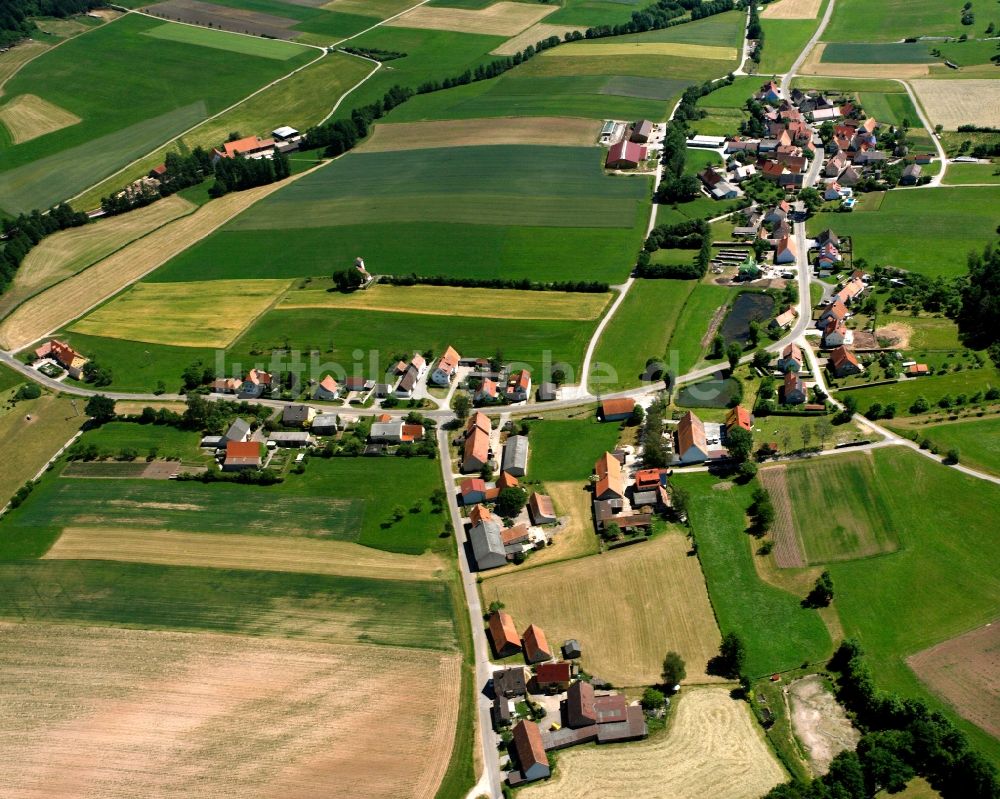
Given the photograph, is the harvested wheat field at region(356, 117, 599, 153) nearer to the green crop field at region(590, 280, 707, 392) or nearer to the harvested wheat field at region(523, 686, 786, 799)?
the green crop field at region(590, 280, 707, 392)

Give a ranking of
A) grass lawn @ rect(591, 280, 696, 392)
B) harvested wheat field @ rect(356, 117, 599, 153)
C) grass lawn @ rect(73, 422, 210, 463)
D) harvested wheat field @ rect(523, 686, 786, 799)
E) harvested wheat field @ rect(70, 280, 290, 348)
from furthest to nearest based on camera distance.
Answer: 1. harvested wheat field @ rect(356, 117, 599, 153)
2. harvested wheat field @ rect(70, 280, 290, 348)
3. grass lawn @ rect(591, 280, 696, 392)
4. grass lawn @ rect(73, 422, 210, 463)
5. harvested wheat field @ rect(523, 686, 786, 799)

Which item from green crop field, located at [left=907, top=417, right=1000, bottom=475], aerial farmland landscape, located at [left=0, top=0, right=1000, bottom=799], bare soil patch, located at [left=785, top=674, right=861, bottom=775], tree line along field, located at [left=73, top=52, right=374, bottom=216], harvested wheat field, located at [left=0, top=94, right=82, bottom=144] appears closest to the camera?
bare soil patch, located at [left=785, top=674, right=861, bottom=775]

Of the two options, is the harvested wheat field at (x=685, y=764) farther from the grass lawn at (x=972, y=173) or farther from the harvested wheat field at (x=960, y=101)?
the harvested wheat field at (x=960, y=101)

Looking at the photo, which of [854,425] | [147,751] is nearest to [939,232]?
[854,425]

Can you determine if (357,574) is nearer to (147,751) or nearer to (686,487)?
(147,751)

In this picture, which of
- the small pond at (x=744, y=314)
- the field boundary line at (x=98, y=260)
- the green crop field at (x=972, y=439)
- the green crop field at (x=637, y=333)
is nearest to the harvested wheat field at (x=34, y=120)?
the field boundary line at (x=98, y=260)

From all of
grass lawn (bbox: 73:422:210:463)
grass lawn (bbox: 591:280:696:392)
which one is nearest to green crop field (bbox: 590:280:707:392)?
grass lawn (bbox: 591:280:696:392)

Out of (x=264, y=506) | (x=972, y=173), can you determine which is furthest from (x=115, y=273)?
(x=972, y=173)

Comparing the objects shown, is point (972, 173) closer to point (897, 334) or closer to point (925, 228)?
point (925, 228)
